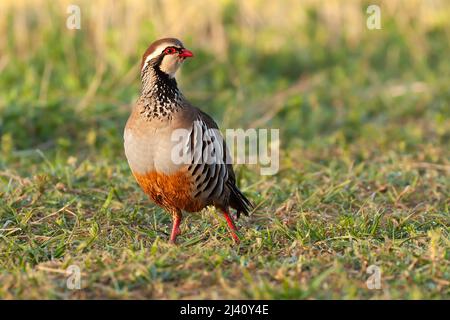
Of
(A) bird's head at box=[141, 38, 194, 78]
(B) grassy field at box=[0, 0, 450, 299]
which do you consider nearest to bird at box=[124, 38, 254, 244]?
(A) bird's head at box=[141, 38, 194, 78]

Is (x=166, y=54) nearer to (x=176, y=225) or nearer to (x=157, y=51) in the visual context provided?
(x=157, y=51)

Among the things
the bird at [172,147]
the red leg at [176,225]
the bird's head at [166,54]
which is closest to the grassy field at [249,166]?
the red leg at [176,225]

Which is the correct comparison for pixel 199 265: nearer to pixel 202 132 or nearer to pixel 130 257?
pixel 130 257

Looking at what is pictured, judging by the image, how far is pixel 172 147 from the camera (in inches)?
183

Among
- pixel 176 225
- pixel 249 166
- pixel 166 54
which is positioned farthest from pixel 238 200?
pixel 249 166

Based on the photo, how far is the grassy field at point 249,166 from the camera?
422 cm

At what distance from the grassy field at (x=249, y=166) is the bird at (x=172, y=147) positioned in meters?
0.27

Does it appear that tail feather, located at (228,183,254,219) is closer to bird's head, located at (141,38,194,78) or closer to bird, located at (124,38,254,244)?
bird, located at (124,38,254,244)

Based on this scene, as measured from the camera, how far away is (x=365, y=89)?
32.2 ft

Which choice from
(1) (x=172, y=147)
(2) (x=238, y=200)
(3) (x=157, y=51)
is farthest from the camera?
(2) (x=238, y=200)

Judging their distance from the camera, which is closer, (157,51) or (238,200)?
(157,51)

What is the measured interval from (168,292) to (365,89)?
632 centimetres

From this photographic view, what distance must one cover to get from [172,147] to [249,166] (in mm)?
2323

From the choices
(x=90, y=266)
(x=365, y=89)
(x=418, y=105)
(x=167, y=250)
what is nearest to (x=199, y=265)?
(x=167, y=250)
